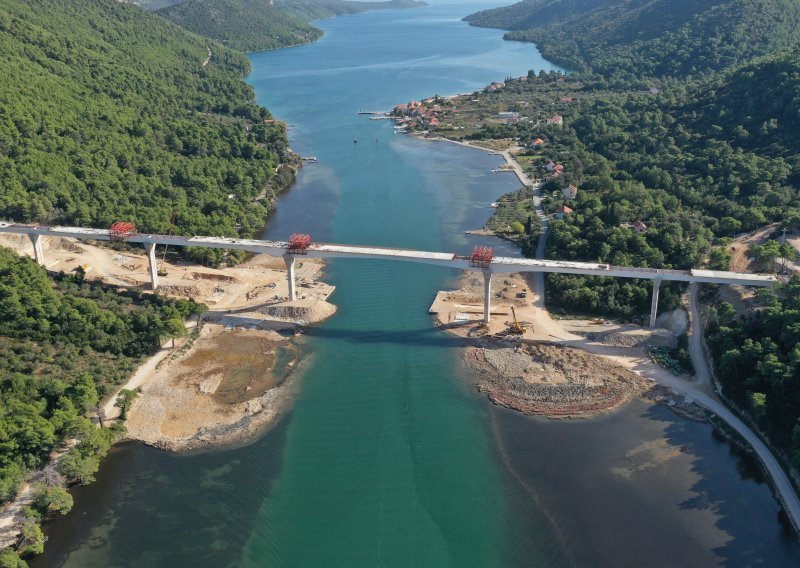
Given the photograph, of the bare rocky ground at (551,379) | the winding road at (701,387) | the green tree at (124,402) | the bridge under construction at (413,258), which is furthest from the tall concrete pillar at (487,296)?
the green tree at (124,402)

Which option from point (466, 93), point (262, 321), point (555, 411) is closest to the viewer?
point (555, 411)

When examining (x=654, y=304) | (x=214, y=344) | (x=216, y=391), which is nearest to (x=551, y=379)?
(x=654, y=304)

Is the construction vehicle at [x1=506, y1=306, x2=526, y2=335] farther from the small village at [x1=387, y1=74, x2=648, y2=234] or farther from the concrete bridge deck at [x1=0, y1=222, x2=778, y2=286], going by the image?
the small village at [x1=387, y1=74, x2=648, y2=234]

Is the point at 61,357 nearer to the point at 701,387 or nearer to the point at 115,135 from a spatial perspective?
the point at 701,387

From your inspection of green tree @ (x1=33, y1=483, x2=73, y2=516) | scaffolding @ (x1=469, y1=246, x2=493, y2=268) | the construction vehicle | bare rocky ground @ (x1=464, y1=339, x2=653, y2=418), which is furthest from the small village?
green tree @ (x1=33, y1=483, x2=73, y2=516)

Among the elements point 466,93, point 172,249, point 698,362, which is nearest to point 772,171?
point 698,362

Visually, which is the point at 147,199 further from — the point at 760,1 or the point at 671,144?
Answer: the point at 760,1

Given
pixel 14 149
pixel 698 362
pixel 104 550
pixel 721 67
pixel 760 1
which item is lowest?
pixel 104 550

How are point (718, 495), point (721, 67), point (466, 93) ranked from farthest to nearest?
1. point (466, 93)
2. point (721, 67)
3. point (718, 495)
